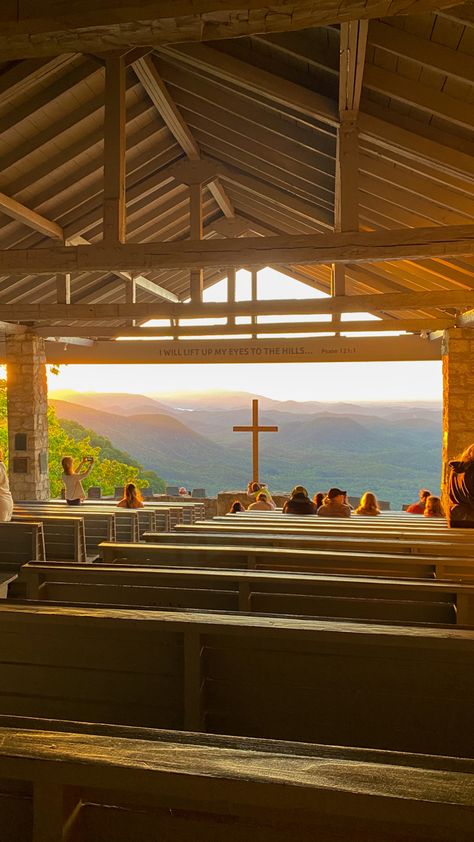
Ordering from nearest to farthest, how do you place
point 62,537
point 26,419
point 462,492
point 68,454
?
point 462,492 < point 62,537 < point 26,419 < point 68,454

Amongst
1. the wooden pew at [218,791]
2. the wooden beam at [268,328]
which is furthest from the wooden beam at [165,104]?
the wooden pew at [218,791]

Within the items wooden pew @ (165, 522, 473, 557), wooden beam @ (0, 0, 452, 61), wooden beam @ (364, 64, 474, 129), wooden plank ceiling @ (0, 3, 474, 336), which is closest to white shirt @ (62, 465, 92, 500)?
wooden plank ceiling @ (0, 3, 474, 336)

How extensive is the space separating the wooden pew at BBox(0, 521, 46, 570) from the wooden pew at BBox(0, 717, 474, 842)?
4558mm

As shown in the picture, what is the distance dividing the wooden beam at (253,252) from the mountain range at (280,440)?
4401 centimetres

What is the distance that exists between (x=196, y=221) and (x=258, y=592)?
7128mm

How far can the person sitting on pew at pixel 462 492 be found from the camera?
19.9ft

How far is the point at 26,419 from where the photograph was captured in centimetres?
1402

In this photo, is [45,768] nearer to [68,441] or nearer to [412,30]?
[412,30]

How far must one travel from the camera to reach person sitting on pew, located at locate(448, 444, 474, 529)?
6.05 metres

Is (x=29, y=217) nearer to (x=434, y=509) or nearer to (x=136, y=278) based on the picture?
(x=136, y=278)

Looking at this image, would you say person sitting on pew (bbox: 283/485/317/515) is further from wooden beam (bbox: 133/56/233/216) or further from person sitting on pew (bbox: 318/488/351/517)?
wooden beam (bbox: 133/56/233/216)

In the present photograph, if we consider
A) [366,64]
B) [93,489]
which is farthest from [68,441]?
[366,64]

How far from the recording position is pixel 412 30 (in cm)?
Answer: 510

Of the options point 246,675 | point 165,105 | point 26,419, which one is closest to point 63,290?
point 165,105
